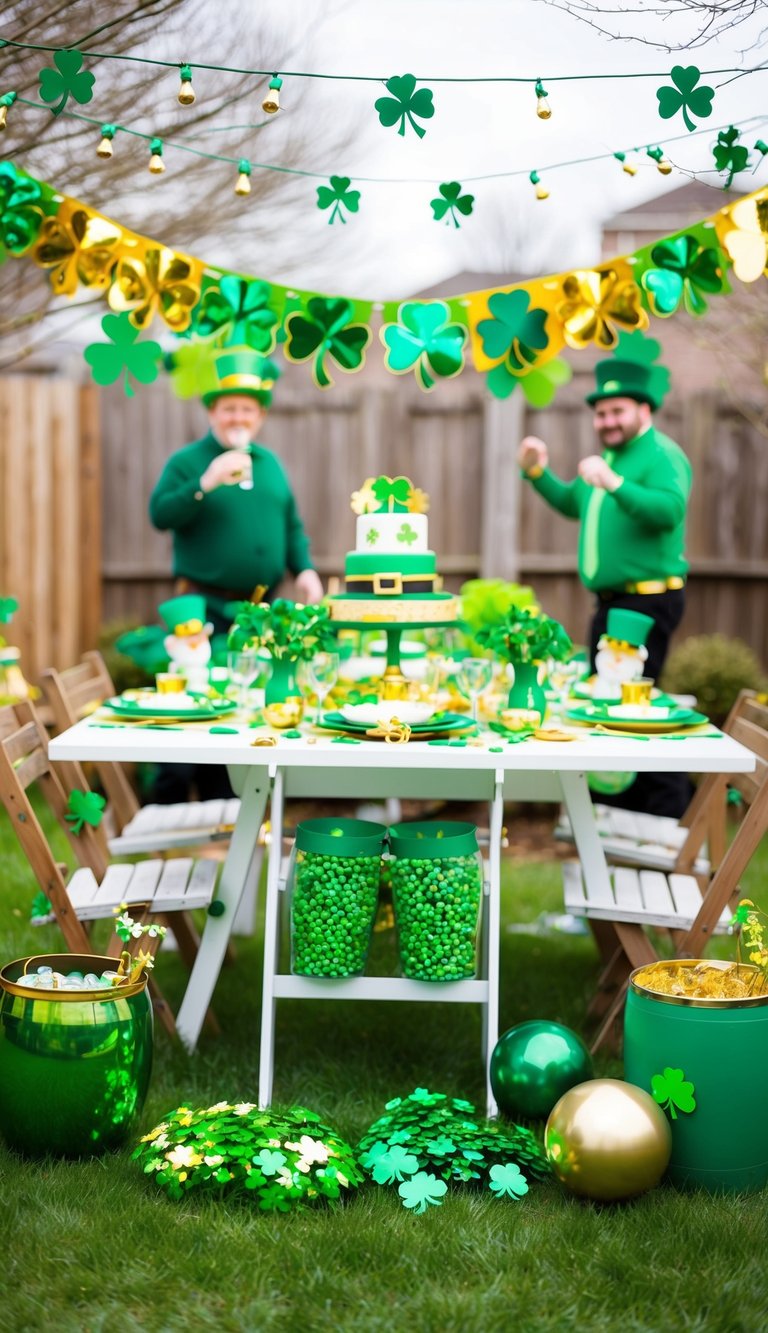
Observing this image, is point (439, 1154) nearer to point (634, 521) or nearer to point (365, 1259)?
point (365, 1259)

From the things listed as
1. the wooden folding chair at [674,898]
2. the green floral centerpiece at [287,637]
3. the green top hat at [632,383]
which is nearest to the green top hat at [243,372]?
the green top hat at [632,383]

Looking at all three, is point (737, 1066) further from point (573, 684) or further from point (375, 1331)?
point (573, 684)

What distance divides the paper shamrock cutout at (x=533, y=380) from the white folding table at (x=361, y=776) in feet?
4.82

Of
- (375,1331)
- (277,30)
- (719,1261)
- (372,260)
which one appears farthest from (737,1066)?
(372,260)

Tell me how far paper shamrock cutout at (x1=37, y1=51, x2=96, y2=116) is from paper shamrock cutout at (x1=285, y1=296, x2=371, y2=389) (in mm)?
1265

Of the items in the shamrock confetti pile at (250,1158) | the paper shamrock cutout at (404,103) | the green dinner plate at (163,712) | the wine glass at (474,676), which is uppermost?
the paper shamrock cutout at (404,103)

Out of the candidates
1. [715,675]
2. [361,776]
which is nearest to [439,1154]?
[361,776]

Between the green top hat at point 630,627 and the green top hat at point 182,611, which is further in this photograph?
the green top hat at point 182,611

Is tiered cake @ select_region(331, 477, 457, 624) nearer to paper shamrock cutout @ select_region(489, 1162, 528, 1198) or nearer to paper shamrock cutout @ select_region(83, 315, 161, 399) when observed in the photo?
paper shamrock cutout @ select_region(83, 315, 161, 399)

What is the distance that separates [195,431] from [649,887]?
4.56 metres

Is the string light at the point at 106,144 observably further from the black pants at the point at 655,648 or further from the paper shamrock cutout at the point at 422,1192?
the paper shamrock cutout at the point at 422,1192

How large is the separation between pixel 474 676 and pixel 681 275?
144 centimetres

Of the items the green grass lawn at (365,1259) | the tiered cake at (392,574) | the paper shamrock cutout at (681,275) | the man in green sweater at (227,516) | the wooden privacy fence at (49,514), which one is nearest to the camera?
the green grass lawn at (365,1259)

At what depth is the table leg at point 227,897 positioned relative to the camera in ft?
10.7
